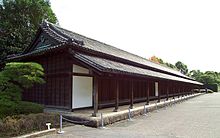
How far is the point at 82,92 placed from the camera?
13398mm

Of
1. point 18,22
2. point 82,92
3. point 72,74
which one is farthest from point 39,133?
point 18,22

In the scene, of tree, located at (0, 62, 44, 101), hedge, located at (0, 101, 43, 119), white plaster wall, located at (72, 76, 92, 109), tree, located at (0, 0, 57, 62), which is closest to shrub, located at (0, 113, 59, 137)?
hedge, located at (0, 101, 43, 119)

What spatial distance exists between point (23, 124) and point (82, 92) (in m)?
5.04

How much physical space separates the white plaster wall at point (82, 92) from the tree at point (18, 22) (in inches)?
430

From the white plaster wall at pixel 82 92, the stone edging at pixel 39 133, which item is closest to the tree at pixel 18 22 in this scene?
the white plaster wall at pixel 82 92

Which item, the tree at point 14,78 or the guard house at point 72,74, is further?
the guard house at point 72,74

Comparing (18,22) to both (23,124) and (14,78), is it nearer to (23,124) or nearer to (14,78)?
(14,78)

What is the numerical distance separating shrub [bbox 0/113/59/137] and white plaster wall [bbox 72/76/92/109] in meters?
2.90

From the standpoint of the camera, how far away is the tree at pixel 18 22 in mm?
21703

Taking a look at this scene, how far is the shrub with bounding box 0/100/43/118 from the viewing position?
9.93 meters

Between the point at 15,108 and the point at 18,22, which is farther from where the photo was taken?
the point at 18,22

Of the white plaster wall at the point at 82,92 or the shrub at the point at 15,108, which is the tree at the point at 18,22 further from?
the shrub at the point at 15,108

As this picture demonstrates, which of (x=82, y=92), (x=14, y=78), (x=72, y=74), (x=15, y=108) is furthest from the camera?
(x=82, y=92)

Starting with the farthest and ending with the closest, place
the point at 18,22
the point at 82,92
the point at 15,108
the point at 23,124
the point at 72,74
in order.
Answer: the point at 18,22 → the point at 82,92 → the point at 72,74 → the point at 15,108 → the point at 23,124
